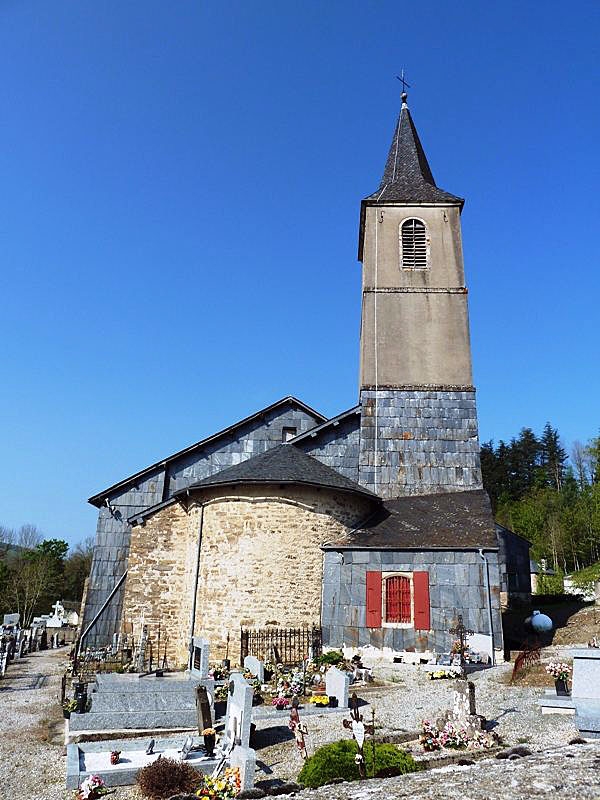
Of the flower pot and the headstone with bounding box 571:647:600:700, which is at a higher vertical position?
the headstone with bounding box 571:647:600:700

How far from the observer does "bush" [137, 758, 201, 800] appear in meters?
6.86

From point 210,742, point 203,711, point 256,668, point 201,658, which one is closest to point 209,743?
point 210,742

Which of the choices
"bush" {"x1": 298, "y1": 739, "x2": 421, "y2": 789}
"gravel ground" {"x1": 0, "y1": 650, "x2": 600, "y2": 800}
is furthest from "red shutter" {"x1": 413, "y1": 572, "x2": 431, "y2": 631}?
"bush" {"x1": 298, "y1": 739, "x2": 421, "y2": 789}

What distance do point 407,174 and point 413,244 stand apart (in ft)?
15.4

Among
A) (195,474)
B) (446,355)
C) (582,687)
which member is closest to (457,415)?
(446,355)

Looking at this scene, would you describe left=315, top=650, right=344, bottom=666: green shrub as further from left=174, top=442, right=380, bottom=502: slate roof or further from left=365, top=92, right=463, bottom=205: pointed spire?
left=365, top=92, right=463, bottom=205: pointed spire

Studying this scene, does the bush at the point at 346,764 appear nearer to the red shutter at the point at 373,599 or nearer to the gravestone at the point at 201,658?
the gravestone at the point at 201,658

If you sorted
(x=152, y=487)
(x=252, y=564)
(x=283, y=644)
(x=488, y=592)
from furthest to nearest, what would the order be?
(x=152, y=487) → (x=252, y=564) → (x=283, y=644) → (x=488, y=592)

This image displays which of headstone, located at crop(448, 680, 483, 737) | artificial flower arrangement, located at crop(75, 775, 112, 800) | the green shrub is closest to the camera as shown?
artificial flower arrangement, located at crop(75, 775, 112, 800)

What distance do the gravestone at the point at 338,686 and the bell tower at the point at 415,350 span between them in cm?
947

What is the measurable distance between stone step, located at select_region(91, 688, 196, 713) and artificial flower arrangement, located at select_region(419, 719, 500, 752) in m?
4.52

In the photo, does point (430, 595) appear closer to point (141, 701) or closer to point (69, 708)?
point (141, 701)

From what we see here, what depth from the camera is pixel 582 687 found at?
7438 mm

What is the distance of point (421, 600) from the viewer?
15695 millimetres
